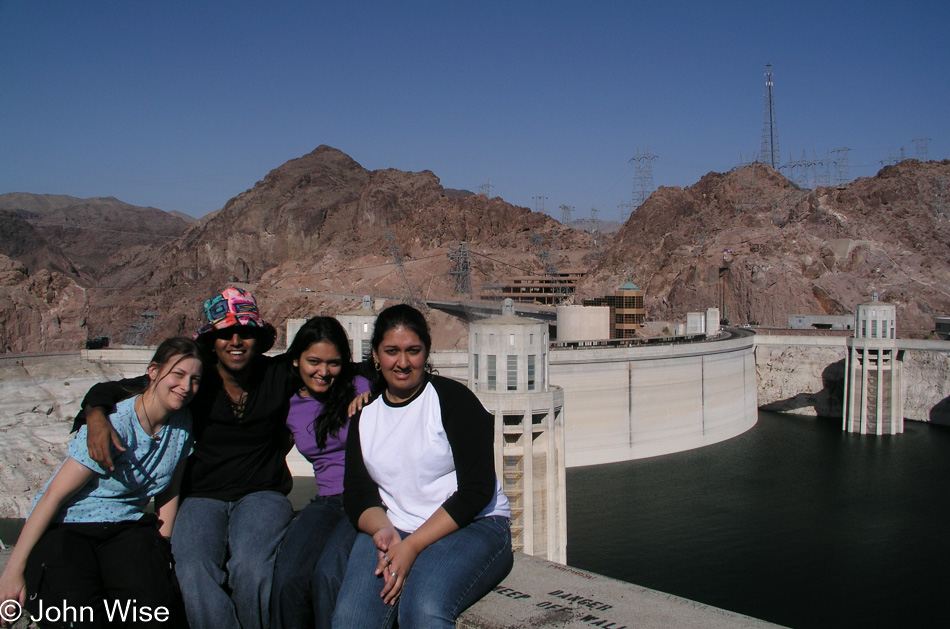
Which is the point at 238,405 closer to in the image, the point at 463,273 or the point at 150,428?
the point at 150,428

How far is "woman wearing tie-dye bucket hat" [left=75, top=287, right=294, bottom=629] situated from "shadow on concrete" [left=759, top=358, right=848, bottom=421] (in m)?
44.4

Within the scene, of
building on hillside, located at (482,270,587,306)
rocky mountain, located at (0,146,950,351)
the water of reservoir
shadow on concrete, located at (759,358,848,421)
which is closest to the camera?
the water of reservoir

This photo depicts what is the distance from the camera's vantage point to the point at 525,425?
1523cm

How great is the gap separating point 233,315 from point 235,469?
0.93 m

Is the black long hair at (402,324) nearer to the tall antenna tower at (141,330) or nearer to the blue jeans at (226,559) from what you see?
the blue jeans at (226,559)

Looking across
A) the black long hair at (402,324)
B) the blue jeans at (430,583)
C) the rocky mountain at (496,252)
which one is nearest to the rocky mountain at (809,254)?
the rocky mountain at (496,252)

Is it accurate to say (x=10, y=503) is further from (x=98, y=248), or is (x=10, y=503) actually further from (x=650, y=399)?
(x=98, y=248)

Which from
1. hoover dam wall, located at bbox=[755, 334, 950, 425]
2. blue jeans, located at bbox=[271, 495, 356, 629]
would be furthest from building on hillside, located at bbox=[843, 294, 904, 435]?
blue jeans, located at bbox=[271, 495, 356, 629]

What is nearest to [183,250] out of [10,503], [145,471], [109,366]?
[109,366]

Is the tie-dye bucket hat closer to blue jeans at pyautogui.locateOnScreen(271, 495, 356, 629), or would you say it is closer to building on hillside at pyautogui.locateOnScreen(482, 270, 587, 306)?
blue jeans at pyautogui.locateOnScreen(271, 495, 356, 629)

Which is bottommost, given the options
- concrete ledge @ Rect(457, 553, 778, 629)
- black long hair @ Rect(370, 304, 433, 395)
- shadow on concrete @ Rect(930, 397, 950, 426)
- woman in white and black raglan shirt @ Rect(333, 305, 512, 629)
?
shadow on concrete @ Rect(930, 397, 950, 426)

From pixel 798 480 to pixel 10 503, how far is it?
101ft

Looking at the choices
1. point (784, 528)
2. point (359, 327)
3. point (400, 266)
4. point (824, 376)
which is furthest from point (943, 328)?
point (400, 266)

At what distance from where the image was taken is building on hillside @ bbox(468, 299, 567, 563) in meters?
15.2
